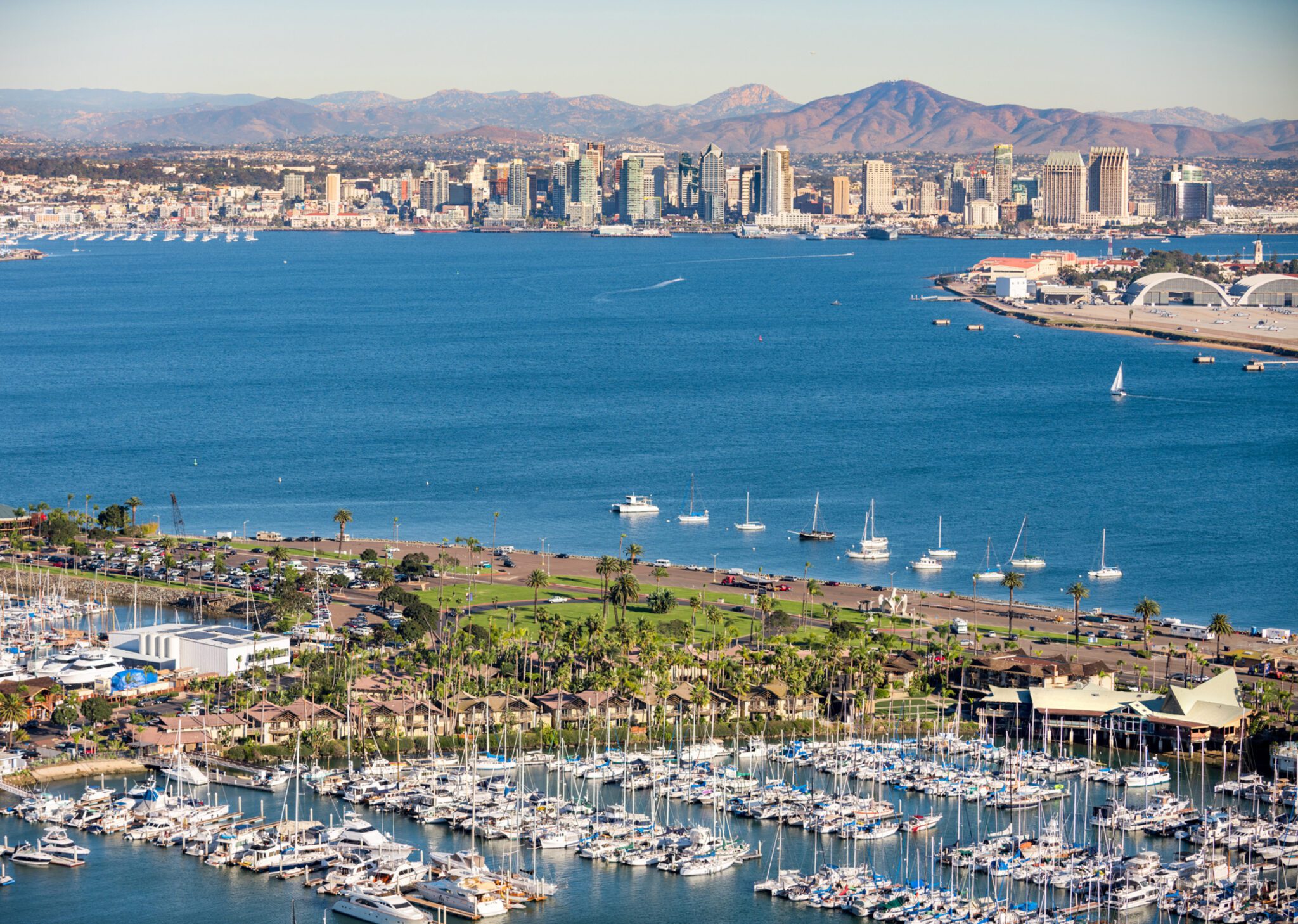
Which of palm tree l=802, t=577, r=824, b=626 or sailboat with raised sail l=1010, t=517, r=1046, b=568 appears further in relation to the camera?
sailboat with raised sail l=1010, t=517, r=1046, b=568

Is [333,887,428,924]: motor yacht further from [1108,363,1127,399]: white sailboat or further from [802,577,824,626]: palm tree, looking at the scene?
[1108,363,1127,399]: white sailboat

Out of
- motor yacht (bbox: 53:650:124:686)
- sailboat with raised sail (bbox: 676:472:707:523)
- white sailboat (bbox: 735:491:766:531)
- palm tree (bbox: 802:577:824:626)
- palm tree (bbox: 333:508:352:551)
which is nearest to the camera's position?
motor yacht (bbox: 53:650:124:686)

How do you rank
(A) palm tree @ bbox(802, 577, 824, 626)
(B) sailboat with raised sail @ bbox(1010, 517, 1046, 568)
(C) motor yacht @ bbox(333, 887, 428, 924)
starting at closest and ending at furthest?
(C) motor yacht @ bbox(333, 887, 428, 924)
(A) palm tree @ bbox(802, 577, 824, 626)
(B) sailboat with raised sail @ bbox(1010, 517, 1046, 568)

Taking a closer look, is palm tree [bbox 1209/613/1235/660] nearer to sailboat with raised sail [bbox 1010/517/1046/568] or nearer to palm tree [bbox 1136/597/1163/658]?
palm tree [bbox 1136/597/1163/658]

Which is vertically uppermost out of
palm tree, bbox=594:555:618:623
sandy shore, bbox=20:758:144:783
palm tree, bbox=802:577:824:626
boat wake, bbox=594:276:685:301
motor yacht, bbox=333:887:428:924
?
boat wake, bbox=594:276:685:301

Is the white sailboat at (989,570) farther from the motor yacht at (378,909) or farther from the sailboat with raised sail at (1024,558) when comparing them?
the motor yacht at (378,909)

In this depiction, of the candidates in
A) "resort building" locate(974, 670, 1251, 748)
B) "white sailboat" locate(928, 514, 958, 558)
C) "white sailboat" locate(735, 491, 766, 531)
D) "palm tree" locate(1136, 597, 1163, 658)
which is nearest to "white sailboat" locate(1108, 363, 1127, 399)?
"white sailboat" locate(735, 491, 766, 531)

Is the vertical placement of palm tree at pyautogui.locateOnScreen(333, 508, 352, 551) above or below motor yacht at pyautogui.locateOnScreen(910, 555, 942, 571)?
above

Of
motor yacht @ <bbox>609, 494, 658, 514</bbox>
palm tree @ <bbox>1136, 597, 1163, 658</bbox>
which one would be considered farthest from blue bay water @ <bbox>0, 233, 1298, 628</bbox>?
palm tree @ <bbox>1136, 597, 1163, 658</bbox>
